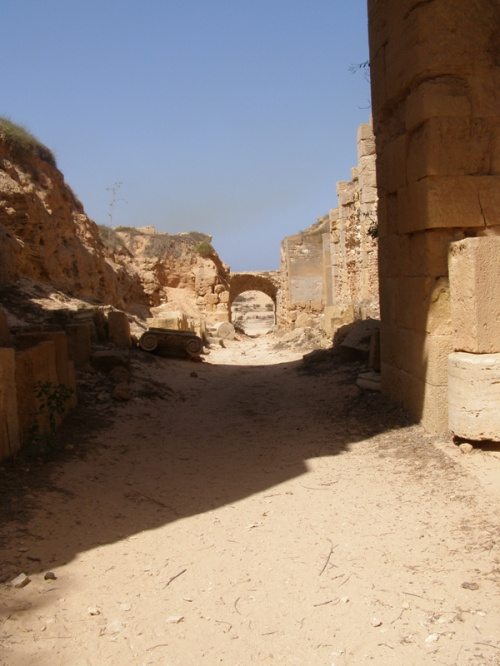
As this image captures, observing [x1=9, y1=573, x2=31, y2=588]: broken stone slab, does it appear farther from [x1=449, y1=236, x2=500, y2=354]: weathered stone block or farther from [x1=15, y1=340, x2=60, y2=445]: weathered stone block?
[x1=449, y1=236, x2=500, y2=354]: weathered stone block

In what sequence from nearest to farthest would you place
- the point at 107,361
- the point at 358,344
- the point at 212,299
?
the point at 107,361 < the point at 358,344 < the point at 212,299

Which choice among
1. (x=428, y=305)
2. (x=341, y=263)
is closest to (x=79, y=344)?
(x=428, y=305)

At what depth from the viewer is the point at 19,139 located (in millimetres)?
15219

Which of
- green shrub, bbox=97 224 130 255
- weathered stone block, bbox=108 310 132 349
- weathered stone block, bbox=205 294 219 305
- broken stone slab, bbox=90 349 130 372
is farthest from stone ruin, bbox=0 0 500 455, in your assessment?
weathered stone block, bbox=205 294 219 305

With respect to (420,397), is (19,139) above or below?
above

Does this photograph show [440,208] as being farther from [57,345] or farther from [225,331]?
[225,331]

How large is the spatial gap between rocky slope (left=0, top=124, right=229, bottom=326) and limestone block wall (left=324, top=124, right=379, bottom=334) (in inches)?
251

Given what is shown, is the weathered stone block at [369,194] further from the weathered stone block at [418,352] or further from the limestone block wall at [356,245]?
the weathered stone block at [418,352]

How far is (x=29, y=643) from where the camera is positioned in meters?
2.59

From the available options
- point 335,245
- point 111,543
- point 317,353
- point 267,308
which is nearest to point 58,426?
point 111,543

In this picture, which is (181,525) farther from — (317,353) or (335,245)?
(335,245)

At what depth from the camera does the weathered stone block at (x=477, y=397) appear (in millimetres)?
4457

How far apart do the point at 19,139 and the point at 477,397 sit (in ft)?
47.0

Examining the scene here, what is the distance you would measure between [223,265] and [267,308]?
14.8 meters
